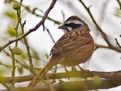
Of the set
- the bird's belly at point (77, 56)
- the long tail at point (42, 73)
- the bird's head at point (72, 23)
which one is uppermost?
the bird's head at point (72, 23)

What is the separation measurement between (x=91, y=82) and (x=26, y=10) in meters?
1.32

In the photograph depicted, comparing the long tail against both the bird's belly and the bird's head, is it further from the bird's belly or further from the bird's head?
the bird's head

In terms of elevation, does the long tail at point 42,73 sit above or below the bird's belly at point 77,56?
above

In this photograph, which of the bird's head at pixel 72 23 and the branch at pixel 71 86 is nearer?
the branch at pixel 71 86

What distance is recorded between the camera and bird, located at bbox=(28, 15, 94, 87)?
143 inches

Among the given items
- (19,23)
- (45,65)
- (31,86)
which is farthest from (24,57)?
(31,86)

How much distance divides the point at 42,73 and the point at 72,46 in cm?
101

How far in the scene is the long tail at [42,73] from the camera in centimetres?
286

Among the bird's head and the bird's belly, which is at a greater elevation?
the bird's head

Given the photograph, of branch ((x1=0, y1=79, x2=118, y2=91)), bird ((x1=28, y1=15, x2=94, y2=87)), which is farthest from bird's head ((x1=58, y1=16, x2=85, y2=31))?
branch ((x1=0, y1=79, x2=118, y2=91))

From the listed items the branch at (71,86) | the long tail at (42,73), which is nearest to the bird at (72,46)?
the long tail at (42,73)

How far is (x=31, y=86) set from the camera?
2883mm

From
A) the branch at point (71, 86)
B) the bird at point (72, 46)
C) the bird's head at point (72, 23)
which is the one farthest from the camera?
the bird's head at point (72, 23)

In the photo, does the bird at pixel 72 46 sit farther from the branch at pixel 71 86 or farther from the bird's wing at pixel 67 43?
the branch at pixel 71 86
